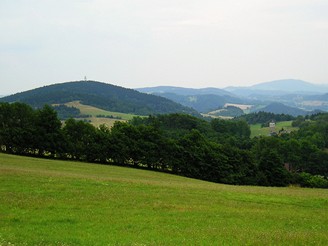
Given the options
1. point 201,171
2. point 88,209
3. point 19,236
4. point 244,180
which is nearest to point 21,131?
point 201,171

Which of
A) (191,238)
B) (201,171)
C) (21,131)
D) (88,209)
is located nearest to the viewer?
(191,238)

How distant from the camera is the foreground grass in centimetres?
1605

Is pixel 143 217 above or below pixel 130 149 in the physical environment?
below

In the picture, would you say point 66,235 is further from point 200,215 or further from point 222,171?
point 222,171

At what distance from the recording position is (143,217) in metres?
20.6

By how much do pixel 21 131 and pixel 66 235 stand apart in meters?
62.2

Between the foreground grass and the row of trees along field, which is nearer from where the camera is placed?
the foreground grass

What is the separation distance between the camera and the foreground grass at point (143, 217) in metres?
16.0

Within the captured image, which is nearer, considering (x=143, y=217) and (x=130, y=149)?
(x=143, y=217)

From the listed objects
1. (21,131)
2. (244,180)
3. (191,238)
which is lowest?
(244,180)

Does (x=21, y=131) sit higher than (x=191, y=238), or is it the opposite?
(x=21, y=131)

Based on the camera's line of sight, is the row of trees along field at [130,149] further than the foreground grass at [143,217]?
Yes

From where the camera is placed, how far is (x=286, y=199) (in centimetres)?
3328

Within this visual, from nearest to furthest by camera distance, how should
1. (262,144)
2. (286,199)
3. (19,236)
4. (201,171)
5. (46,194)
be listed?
(19,236), (46,194), (286,199), (201,171), (262,144)
